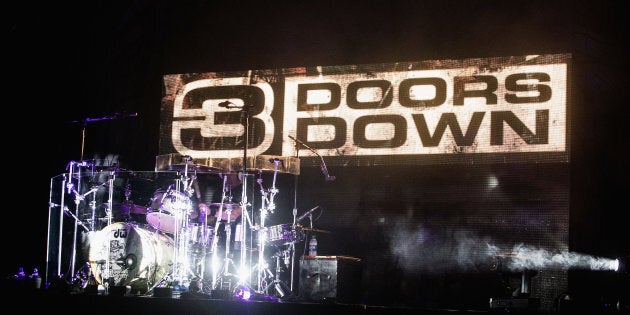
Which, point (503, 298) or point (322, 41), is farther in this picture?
point (322, 41)

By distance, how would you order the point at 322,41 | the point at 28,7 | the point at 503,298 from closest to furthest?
1. the point at 503,298
2. the point at 322,41
3. the point at 28,7

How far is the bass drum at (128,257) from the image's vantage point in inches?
309

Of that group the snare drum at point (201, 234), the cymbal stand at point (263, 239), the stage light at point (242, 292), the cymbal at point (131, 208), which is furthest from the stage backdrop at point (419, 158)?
the stage light at point (242, 292)

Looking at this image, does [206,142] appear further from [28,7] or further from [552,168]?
[552,168]

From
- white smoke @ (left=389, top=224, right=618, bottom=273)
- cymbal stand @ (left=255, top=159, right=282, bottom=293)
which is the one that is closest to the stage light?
cymbal stand @ (left=255, top=159, right=282, bottom=293)

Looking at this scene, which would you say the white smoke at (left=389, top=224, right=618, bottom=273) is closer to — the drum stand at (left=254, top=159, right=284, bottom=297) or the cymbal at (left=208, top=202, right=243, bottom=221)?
the drum stand at (left=254, top=159, right=284, bottom=297)

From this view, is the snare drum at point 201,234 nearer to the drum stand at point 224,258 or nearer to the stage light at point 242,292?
the drum stand at point 224,258

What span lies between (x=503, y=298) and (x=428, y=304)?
194 centimetres

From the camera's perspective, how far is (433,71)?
333 inches

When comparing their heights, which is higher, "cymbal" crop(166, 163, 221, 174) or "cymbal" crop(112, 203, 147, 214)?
"cymbal" crop(166, 163, 221, 174)

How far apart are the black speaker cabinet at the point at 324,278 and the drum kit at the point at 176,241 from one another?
27 cm

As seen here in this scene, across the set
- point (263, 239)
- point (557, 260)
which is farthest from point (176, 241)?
point (557, 260)

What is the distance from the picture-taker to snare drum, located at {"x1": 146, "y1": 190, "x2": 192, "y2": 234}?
771 cm

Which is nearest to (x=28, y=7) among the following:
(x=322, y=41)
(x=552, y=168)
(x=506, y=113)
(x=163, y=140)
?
(x=163, y=140)
